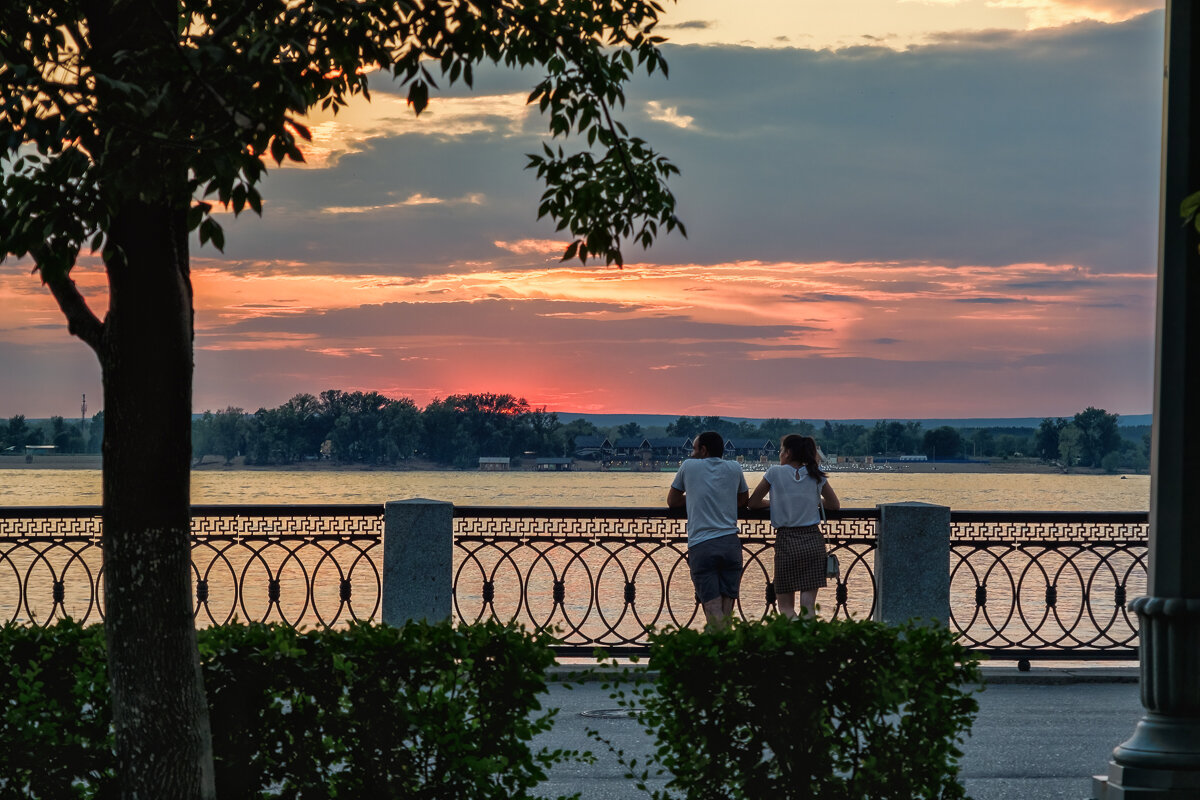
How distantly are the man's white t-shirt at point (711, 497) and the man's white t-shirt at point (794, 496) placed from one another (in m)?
0.37

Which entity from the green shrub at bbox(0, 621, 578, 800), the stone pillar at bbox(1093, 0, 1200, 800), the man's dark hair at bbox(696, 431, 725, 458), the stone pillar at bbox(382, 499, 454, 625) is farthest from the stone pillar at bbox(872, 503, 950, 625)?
the green shrub at bbox(0, 621, 578, 800)

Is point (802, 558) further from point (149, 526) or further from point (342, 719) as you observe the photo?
point (149, 526)

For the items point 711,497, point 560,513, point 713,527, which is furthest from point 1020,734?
point 560,513

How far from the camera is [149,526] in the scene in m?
4.35

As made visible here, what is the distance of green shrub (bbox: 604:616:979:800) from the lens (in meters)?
4.56

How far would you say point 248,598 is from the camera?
47.2m

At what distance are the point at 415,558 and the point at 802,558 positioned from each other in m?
3.23

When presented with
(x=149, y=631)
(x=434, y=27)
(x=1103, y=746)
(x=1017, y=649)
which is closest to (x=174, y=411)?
(x=149, y=631)

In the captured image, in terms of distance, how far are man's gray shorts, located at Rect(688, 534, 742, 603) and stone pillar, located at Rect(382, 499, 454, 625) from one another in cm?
206

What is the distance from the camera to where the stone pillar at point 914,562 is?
34.0 ft

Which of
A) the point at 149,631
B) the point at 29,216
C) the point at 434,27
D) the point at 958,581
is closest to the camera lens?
the point at 29,216

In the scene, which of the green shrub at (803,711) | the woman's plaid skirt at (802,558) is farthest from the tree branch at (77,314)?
the woman's plaid skirt at (802,558)

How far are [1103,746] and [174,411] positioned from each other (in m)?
6.49

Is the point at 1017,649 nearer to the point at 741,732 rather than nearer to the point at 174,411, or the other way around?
the point at 741,732
